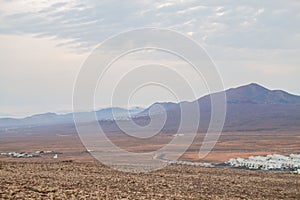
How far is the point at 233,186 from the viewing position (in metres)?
24.8

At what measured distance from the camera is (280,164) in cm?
4112

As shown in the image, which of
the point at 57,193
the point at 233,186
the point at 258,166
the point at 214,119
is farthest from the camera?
the point at 214,119

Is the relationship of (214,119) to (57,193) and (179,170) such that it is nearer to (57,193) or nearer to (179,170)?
(179,170)

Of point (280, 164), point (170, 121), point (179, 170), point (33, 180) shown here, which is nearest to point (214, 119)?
point (170, 121)

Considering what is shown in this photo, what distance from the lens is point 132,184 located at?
22797 millimetres

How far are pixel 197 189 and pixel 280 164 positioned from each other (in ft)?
67.2

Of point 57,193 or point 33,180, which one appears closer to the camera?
point 57,193

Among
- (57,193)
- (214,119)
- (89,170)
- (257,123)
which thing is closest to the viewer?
(57,193)

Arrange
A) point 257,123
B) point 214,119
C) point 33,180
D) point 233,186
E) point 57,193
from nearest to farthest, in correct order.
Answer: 1. point 57,193
2. point 33,180
3. point 233,186
4. point 257,123
5. point 214,119

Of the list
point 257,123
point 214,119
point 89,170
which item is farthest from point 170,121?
point 89,170

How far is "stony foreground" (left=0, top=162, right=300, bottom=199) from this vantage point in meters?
18.3

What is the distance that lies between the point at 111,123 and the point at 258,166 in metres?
137

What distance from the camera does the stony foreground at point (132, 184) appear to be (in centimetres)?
1827

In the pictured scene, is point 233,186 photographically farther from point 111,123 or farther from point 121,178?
point 111,123
